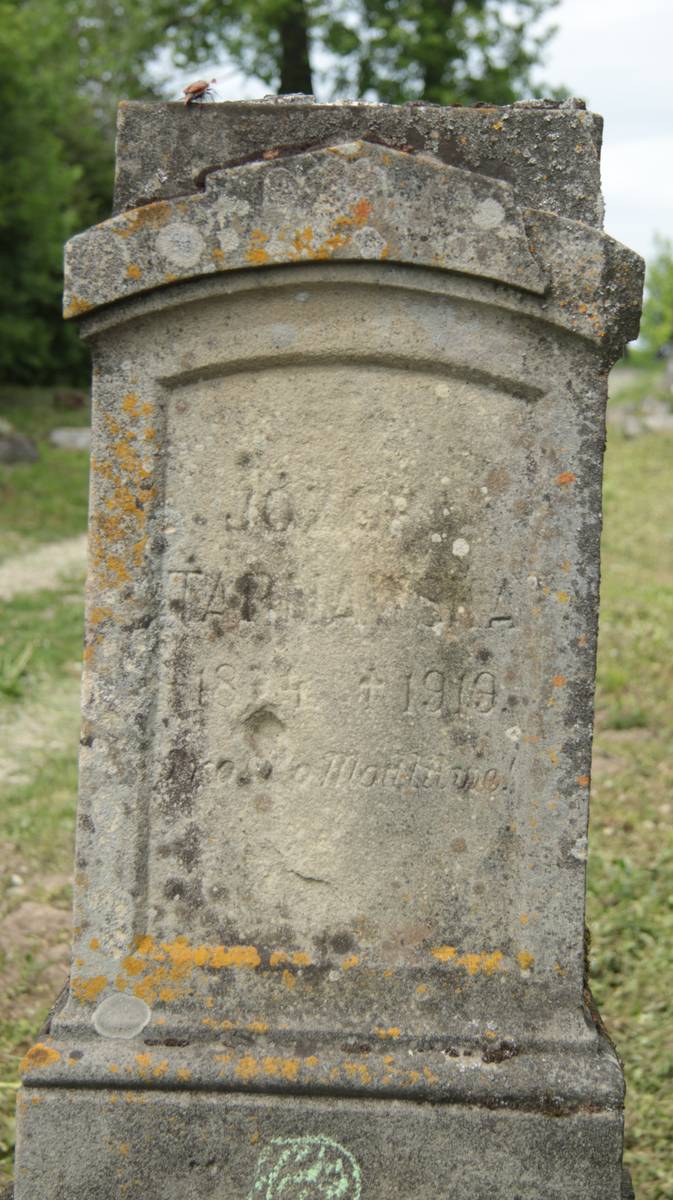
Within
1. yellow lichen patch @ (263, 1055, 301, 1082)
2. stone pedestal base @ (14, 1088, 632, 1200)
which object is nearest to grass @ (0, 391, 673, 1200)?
stone pedestal base @ (14, 1088, 632, 1200)

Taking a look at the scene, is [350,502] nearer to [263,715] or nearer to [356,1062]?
[263,715]

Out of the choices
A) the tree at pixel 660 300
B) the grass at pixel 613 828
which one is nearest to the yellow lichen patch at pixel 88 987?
the grass at pixel 613 828

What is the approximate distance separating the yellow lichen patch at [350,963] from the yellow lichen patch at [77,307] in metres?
1.62

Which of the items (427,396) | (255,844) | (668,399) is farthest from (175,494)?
(668,399)

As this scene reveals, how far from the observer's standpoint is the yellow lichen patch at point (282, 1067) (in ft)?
9.25

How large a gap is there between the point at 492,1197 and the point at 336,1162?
363mm

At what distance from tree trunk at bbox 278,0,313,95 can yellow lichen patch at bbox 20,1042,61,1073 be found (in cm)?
1539

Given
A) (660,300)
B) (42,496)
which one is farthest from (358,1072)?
(660,300)

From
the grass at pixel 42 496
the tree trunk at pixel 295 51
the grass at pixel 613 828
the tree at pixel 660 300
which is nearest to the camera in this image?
the grass at pixel 613 828

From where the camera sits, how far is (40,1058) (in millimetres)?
2832

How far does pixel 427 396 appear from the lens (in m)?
2.89

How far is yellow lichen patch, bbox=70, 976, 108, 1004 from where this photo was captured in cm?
294

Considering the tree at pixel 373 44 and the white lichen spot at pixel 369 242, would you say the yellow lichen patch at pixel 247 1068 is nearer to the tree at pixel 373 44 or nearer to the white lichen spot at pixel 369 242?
the white lichen spot at pixel 369 242

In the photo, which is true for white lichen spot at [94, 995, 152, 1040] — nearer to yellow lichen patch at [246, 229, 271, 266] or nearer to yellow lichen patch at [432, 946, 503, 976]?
yellow lichen patch at [432, 946, 503, 976]
